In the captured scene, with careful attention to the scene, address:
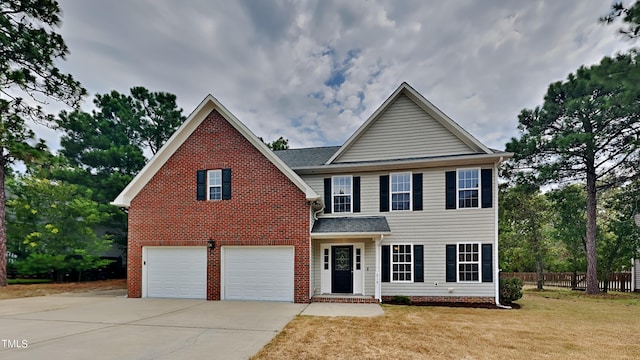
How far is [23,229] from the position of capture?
17.4 m

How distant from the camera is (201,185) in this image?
40.7 feet

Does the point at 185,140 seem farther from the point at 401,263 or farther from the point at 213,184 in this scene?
the point at 401,263

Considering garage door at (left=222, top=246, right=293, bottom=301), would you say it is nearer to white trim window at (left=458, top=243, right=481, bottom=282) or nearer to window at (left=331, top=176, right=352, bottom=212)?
window at (left=331, top=176, right=352, bottom=212)

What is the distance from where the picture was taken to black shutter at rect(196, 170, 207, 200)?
12.3 meters

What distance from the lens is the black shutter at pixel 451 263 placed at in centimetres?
1155

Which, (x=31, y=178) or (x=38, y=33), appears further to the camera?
(x=31, y=178)

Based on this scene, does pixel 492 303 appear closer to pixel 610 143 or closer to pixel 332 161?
pixel 332 161

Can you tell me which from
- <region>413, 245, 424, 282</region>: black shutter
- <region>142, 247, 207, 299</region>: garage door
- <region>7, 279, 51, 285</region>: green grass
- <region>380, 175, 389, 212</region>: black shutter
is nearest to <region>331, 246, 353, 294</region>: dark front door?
<region>380, 175, 389, 212</region>: black shutter

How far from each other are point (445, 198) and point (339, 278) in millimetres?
5125

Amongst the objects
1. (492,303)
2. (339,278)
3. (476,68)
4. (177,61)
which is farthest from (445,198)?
(177,61)

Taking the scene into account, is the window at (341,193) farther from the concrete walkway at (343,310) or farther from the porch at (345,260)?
the concrete walkway at (343,310)

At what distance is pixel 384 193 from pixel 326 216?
253 cm

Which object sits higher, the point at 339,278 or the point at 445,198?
the point at 445,198

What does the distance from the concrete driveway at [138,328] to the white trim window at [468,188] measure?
707 centimetres
